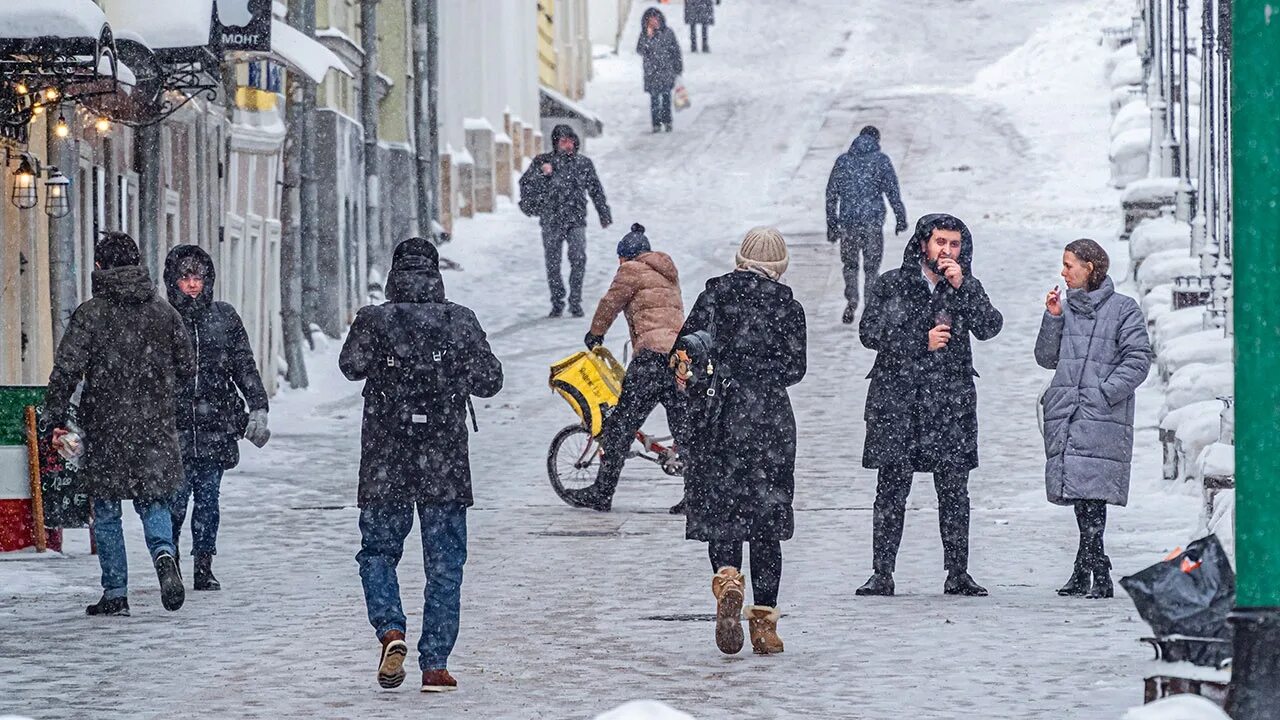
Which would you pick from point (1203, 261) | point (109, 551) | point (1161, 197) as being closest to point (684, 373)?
point (109, 551)

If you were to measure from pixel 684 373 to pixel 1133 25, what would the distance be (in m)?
32.6

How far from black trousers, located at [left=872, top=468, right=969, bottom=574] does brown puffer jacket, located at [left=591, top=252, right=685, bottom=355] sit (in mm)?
4043

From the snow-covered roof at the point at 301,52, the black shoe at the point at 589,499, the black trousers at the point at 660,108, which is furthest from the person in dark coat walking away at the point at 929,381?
the black trousers at the point at 660,108

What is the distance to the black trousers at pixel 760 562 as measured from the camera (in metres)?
10.7

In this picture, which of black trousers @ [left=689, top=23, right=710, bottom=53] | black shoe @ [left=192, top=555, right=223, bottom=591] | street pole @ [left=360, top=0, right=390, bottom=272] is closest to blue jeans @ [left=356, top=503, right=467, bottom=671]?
black shoe @ [left=192, top=555, right=223, bottom=591]

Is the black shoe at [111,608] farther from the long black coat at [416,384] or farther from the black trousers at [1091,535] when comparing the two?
the black trousers at [1091,535]

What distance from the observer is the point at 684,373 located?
10.8m

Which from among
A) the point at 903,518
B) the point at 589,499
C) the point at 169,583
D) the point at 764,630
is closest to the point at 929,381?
the point at 903,518

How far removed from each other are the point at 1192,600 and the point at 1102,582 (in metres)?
4.76

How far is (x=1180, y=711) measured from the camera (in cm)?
676

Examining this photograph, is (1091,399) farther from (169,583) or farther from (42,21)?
(42,21)

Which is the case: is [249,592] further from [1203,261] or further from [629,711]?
[1203,261]

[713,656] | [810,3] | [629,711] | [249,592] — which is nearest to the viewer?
[629,711]

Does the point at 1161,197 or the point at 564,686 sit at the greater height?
the point at 1161,197
